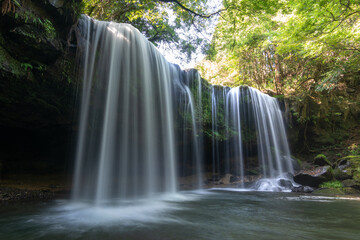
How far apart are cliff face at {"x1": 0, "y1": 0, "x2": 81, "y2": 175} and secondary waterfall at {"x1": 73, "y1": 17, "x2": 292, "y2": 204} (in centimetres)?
57

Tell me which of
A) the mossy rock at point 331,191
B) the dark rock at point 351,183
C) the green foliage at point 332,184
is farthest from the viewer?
the green foliage at point 332,184

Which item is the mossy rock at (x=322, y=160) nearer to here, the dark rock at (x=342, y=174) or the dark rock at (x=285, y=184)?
the dark rock at (x=342, y=174)

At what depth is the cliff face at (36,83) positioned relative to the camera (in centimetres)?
416

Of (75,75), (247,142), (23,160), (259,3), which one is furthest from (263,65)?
(23,160)

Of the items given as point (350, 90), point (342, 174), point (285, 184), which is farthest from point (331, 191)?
point (350, 90)

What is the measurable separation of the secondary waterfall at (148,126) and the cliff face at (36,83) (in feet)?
1.87

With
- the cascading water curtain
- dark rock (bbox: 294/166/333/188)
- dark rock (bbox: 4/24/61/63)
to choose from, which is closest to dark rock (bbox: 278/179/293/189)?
dark rock (bbox: 294/166/333/188)

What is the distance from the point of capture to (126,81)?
6.44 m

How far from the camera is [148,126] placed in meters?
6.94

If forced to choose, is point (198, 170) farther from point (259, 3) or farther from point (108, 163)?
point (259, 3)

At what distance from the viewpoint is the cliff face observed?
4160 millimetres

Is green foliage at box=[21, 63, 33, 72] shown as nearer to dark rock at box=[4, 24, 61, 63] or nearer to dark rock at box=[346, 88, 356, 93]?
dark rock at box=[4, 24, 61, 63]

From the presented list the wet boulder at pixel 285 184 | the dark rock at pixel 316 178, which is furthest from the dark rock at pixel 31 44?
the dark rock at pixel 316 178

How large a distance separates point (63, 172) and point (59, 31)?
4.37 metres
